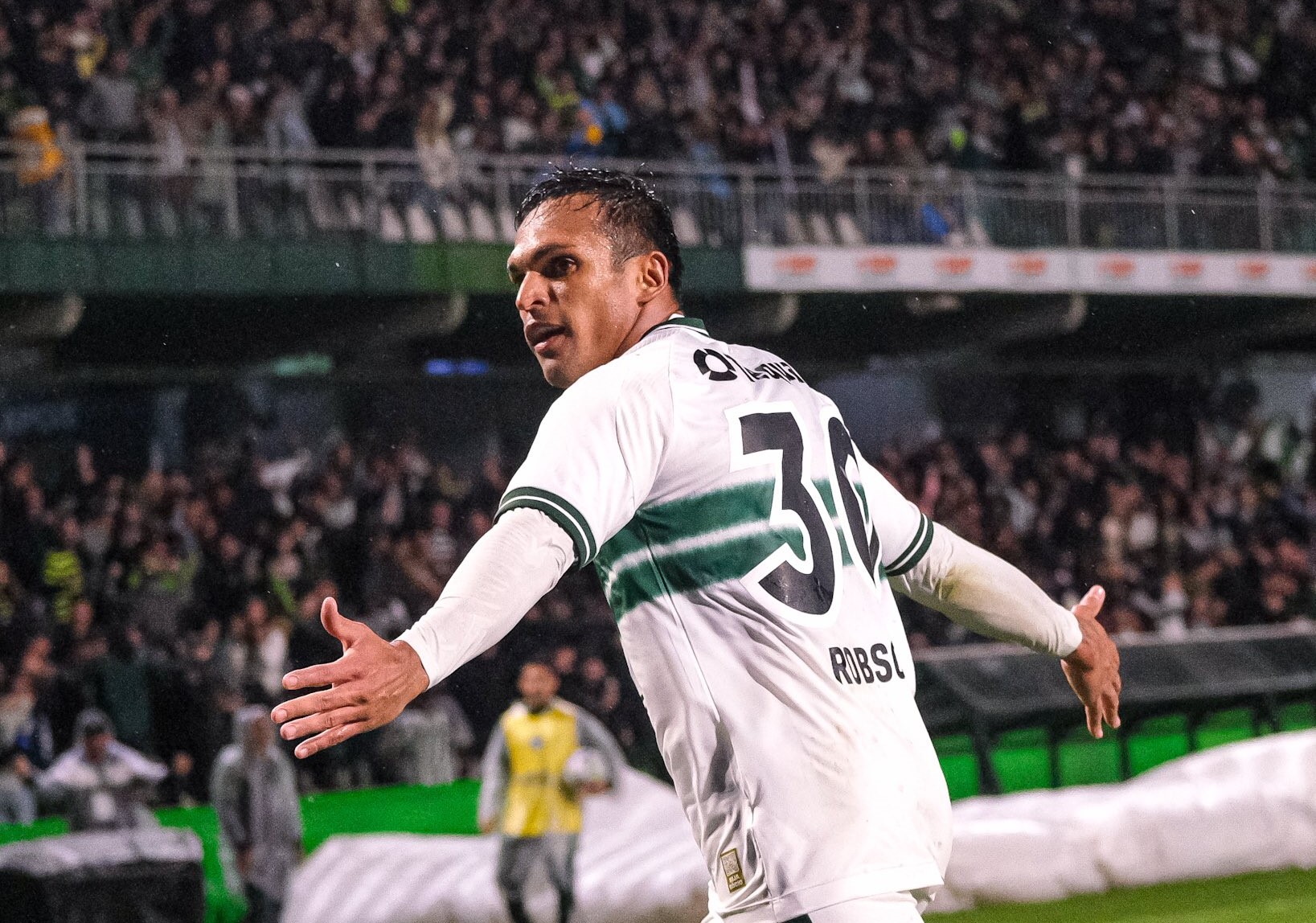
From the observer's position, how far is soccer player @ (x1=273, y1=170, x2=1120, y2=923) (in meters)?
2.75

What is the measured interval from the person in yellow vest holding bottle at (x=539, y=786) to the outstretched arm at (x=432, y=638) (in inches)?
281

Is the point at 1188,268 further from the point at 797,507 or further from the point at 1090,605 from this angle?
the point at 797,507

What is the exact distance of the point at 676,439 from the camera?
9.36 feet

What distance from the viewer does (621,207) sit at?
3.15m

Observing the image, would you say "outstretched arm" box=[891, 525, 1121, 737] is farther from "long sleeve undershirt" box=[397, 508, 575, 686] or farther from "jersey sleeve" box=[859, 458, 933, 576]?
"long sleeve undershirt" box=[397, 508, 575, 686]

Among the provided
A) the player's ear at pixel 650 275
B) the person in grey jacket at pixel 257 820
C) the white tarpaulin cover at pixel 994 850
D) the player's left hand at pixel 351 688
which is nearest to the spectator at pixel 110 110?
the person in grey jacket at pixel 257 820

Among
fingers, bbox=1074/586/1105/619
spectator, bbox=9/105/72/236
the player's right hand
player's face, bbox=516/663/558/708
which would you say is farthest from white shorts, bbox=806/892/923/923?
spectator, bbox=9/105/72/236

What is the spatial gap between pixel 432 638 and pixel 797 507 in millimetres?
681

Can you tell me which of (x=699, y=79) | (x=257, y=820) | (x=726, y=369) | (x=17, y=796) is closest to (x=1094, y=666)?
(x=726, y=369)

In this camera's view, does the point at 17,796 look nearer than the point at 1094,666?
No

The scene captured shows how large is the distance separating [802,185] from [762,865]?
49.5 feet

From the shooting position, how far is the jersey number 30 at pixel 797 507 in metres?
2.87

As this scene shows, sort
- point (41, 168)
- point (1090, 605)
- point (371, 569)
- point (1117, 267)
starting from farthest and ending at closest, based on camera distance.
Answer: point (1117, 267) → point (41, 168) → point (371, 569) → point (1090, 605)

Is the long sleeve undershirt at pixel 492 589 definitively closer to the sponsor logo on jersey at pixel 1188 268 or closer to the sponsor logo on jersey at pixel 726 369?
the sponsor logo on jersey at pixel 726 369
